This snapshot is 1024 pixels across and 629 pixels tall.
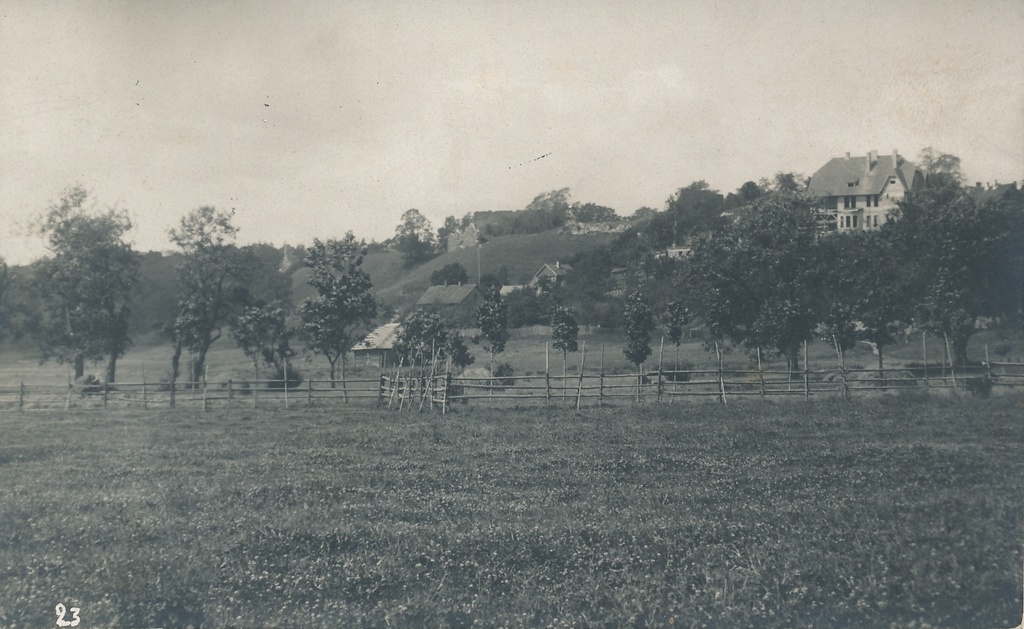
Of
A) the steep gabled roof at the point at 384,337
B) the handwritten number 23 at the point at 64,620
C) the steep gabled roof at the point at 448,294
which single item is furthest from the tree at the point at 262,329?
the handwritten number 23 at the point at 64,620

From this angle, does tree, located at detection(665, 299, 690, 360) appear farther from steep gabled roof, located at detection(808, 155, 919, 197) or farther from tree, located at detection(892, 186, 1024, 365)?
tree, located at detection(892, 186, 1024, 365)

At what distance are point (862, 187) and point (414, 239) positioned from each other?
3264 inches

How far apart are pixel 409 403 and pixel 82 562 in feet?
58.1

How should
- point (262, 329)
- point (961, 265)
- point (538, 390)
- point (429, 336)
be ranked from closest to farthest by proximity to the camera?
point (961, 265) < point (538, 390) < point (262, 329) < point (429, 336)

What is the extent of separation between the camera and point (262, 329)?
4134 centimetres

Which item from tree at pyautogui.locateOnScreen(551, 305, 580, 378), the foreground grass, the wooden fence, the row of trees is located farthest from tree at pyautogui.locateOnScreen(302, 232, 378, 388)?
the foreground grass

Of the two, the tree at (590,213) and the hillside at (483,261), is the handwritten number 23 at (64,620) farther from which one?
the tree at (590,213)

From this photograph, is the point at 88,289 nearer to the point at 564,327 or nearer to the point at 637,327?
→ the point at 564,327

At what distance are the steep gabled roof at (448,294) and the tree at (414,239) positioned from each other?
31.3 meters

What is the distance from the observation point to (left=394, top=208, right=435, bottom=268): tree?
11069 centimetres

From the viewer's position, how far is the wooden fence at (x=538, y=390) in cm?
2508

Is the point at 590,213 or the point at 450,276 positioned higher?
the point at 590,213

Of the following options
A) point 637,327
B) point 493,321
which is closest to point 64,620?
point 637,327

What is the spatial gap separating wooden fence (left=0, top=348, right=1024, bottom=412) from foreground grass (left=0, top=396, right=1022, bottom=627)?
10162 mm
